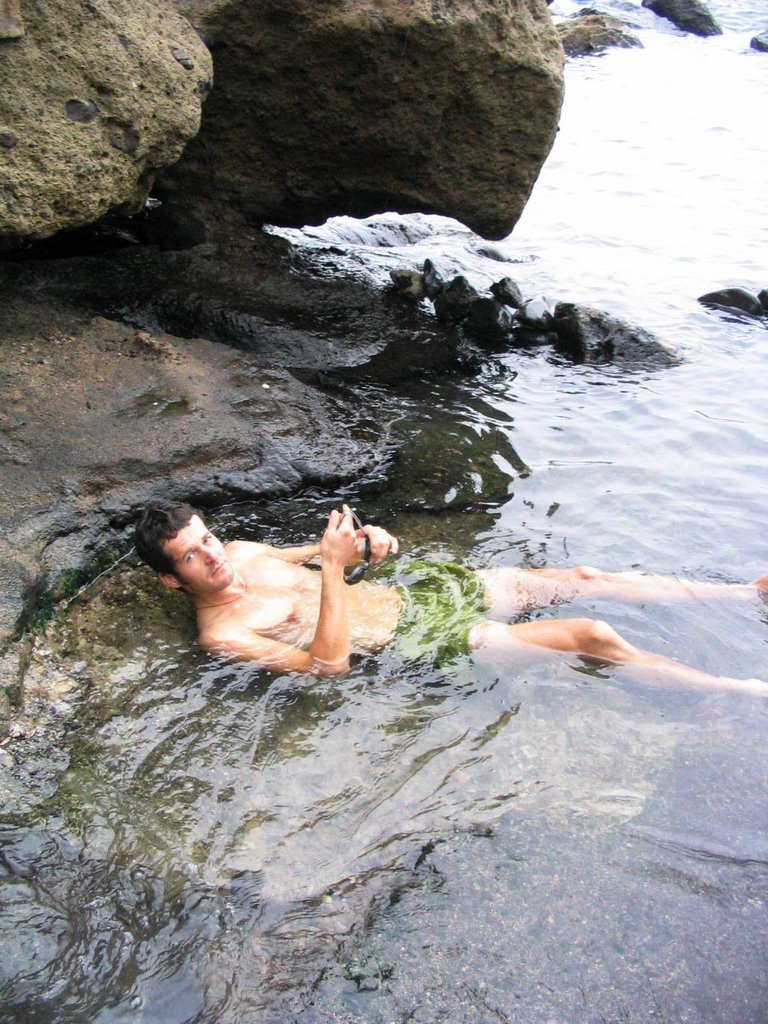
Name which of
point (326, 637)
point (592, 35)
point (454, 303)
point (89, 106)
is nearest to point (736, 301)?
point (454, 303)

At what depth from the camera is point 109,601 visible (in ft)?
15.9

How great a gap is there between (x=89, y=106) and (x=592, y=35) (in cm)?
1997

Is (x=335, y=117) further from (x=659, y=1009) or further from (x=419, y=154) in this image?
(x=659, y=1009)

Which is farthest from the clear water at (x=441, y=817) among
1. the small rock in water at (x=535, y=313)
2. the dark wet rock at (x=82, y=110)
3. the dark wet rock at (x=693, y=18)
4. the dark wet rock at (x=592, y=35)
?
the dark wet rock at (x=693, y=18)

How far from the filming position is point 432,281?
340 inches

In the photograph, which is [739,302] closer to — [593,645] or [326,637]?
[593,645]

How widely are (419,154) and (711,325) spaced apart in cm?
325

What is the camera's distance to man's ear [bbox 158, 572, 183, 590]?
15.0 feet

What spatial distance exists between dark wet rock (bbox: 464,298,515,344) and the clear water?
203 cm

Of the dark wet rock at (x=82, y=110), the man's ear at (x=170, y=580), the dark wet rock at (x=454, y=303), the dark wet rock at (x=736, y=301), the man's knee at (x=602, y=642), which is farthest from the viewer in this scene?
the dark wet rock at (x=736, y=301)

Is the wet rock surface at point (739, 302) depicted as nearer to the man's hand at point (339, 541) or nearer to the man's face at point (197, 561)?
the man's hand at point (339, 541)

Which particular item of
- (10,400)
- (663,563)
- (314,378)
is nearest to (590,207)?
(314,378)

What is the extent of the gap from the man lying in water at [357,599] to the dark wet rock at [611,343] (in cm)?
336

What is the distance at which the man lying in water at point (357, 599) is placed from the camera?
4.37 m
